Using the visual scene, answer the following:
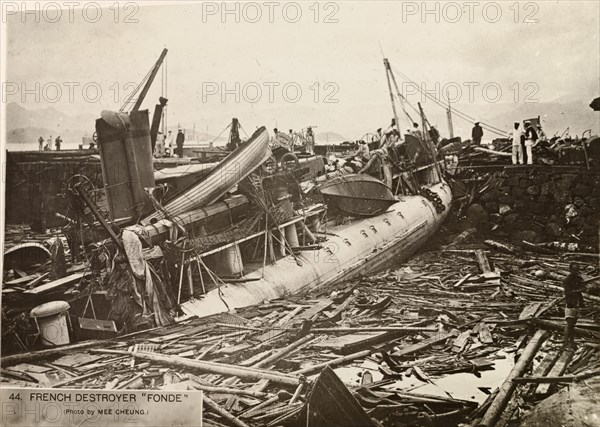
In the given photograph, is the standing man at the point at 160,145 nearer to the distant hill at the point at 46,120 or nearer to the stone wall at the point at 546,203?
the distant hill at the point at 46,120

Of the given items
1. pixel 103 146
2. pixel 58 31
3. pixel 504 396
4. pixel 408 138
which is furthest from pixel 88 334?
pixel 408 138

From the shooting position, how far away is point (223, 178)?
4078 millimetres

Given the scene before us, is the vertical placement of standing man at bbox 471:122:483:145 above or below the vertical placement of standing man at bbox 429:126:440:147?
below

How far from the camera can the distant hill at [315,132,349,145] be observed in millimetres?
4111

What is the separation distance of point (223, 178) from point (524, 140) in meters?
2.37

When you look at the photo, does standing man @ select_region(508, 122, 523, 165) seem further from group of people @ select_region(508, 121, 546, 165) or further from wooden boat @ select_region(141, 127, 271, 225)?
wooden boat @ select_region(141, 127, 271, 225)

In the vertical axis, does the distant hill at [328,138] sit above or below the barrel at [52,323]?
above

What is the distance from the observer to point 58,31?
13.3 feet

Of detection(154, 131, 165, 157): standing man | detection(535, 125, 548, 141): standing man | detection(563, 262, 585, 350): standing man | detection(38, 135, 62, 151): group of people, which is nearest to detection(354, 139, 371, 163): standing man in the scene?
detection(535, 125, 548, 141): standing man

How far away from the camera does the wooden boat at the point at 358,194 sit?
18.1 ft

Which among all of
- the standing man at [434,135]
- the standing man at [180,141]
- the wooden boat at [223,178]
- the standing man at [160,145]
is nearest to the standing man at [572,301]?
the standing man at [434,135]

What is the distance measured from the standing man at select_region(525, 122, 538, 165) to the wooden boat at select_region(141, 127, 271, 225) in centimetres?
198

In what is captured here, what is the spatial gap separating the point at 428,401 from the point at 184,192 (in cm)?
233

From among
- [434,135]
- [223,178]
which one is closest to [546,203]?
[434,135]
